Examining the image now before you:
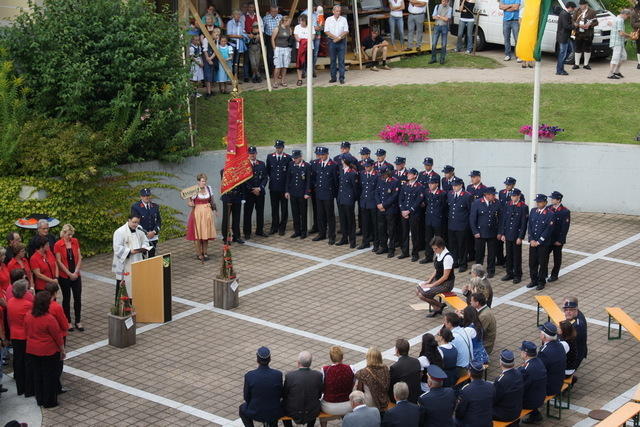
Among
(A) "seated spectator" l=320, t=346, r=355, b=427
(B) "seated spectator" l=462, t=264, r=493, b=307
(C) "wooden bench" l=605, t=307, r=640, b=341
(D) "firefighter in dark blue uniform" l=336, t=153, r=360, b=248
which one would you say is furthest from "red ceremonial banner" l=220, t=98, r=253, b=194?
(A) "seated spectator" l=320, t=346, r=355, b=427

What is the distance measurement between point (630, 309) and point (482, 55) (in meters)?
13.7

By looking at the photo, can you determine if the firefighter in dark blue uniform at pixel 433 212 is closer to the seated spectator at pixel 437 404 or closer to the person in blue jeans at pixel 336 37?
the person in blue jeans at pixel 336 37

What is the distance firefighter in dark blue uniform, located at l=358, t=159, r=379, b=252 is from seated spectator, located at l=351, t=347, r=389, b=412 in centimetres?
810

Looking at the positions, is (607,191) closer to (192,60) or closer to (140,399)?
(192,60)

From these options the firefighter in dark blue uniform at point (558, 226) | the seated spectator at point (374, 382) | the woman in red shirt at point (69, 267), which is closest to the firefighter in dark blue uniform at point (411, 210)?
the firefighter in dark blue uniform at point (558, 226)

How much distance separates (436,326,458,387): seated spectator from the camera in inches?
526

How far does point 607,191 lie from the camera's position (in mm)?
22312

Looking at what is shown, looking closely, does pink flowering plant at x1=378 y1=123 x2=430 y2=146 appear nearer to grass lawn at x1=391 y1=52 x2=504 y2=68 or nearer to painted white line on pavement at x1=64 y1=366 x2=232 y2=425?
grass lawn at x1=391 y1=52 x2=504 y2=68

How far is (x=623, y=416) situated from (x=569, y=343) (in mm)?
1431

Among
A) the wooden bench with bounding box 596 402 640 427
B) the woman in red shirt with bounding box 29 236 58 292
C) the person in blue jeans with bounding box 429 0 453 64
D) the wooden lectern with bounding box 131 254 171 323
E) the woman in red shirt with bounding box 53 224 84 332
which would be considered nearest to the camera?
the wooden bench with bounding box 596 402 640 427

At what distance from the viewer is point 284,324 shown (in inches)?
657

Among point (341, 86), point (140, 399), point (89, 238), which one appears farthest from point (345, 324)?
point (341, 86)

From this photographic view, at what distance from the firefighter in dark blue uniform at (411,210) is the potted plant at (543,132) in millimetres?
3815

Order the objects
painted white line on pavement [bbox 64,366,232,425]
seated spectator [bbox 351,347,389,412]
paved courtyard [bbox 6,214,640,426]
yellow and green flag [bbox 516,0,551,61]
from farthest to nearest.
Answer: yellow and green flag [bbox 516,0,551,61] < paved courtyard [bbox 6,214,640,426] < painted white line on pavement [bbox 64,366,232,425] < seated spectator [bbox 351,347,389,412]
